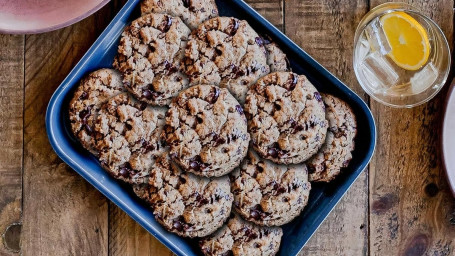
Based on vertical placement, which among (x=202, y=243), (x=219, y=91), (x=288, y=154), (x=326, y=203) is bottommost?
(x=202, y=243)

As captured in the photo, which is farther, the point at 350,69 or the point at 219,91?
the point at 350,69

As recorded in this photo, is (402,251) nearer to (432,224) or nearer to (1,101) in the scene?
(432,224)

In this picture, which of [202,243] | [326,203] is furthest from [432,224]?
[202,243]

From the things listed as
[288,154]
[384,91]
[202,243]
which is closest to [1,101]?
[202,243]

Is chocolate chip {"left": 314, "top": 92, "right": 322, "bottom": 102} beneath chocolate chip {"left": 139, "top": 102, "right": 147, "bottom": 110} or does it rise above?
above

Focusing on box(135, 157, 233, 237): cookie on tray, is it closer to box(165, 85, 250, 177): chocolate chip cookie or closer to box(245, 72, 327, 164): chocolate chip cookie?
box(165, 85, 250, 177): chocolate chip cookie

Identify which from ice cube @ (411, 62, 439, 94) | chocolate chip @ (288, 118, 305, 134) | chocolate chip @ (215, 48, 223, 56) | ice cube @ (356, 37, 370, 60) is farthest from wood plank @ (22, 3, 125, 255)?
ice cube @ (411, 62, 439, 94)

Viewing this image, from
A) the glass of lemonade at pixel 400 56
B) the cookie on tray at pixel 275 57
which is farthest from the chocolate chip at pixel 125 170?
the glass of lemonade at pixel 400 56

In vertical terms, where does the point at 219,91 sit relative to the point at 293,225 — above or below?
above
